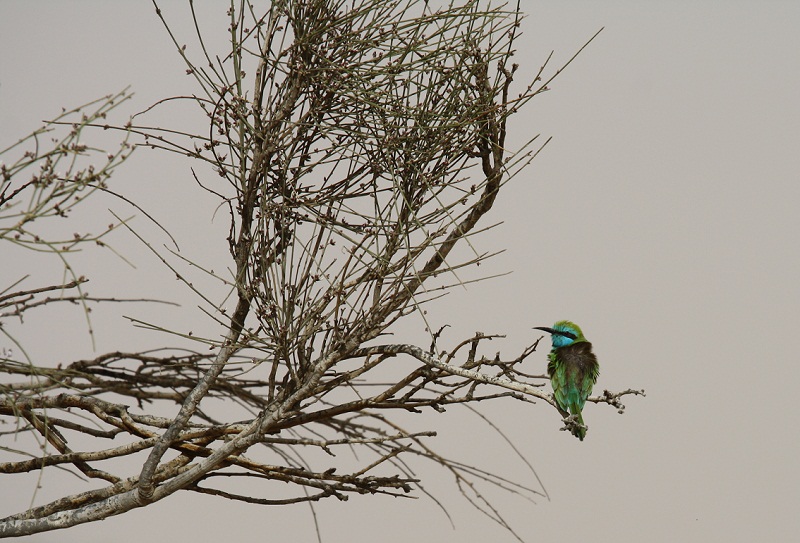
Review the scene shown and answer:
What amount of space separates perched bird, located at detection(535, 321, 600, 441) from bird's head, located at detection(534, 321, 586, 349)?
4cm

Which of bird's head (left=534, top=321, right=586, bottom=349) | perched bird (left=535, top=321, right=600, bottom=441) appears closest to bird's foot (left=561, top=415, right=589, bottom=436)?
perched bird (left=535, top=321, right=600, bottom=441)

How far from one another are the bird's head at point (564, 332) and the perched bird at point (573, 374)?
41mm

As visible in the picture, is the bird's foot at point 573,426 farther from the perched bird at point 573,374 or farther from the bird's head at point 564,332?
the bird's head at point 564,332

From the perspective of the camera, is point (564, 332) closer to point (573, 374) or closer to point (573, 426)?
point (573, 374)

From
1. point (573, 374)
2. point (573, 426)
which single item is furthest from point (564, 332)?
point (573, 426)

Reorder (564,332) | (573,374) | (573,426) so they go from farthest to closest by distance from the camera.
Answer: (564,332) < (573,374) < (573,426)

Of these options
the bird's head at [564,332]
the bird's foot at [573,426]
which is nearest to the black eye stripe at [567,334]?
the bird's head at [564,332]

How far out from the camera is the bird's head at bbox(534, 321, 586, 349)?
153 inches

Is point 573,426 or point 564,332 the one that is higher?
point 564,332

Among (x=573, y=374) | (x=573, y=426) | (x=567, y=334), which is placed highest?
(x=567, y=334)

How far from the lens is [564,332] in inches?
153

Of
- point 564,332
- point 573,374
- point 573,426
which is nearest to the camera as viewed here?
point 573,426

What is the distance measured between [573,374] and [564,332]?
0.52m

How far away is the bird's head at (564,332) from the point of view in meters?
3.89
